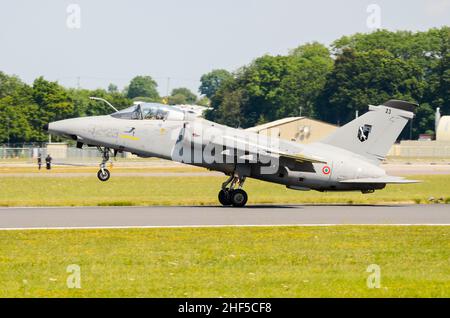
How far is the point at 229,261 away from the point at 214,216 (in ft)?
26.9

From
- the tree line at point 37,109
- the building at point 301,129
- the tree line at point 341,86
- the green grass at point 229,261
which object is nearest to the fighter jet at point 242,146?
the green grass at point 229,261

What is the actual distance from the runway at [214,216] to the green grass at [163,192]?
10.2ft

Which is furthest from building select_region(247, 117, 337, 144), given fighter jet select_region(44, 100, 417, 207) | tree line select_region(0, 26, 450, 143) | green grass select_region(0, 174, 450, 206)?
fighter jet select_region(44, 100, 417, 207)

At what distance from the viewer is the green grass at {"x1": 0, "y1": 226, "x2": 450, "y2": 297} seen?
12.6 meters

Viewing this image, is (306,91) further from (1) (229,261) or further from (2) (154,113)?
(1) (229,261)

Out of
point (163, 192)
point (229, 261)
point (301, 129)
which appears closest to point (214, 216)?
point (229, 261)

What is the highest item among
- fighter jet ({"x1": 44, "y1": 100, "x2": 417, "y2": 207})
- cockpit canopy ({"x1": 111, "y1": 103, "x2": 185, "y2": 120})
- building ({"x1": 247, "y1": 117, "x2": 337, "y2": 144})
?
building ({"x1": 247, "y1": 117, "x2": 337, "y2": 144})

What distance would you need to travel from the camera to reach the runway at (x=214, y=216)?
70.0 feet

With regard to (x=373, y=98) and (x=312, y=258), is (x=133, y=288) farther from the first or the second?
(x=373, y=98)

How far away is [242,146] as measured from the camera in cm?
2586

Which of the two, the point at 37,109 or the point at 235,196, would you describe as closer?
the point at 235,196

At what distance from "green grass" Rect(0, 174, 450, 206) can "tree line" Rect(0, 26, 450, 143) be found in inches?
1893

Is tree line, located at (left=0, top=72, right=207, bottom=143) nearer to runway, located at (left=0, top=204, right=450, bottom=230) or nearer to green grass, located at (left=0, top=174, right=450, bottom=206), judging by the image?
green grass, located at (left=0, top=174, right=450, bottom=206)

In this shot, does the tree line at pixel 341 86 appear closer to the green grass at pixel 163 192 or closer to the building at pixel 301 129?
the building at pixel 301 129
